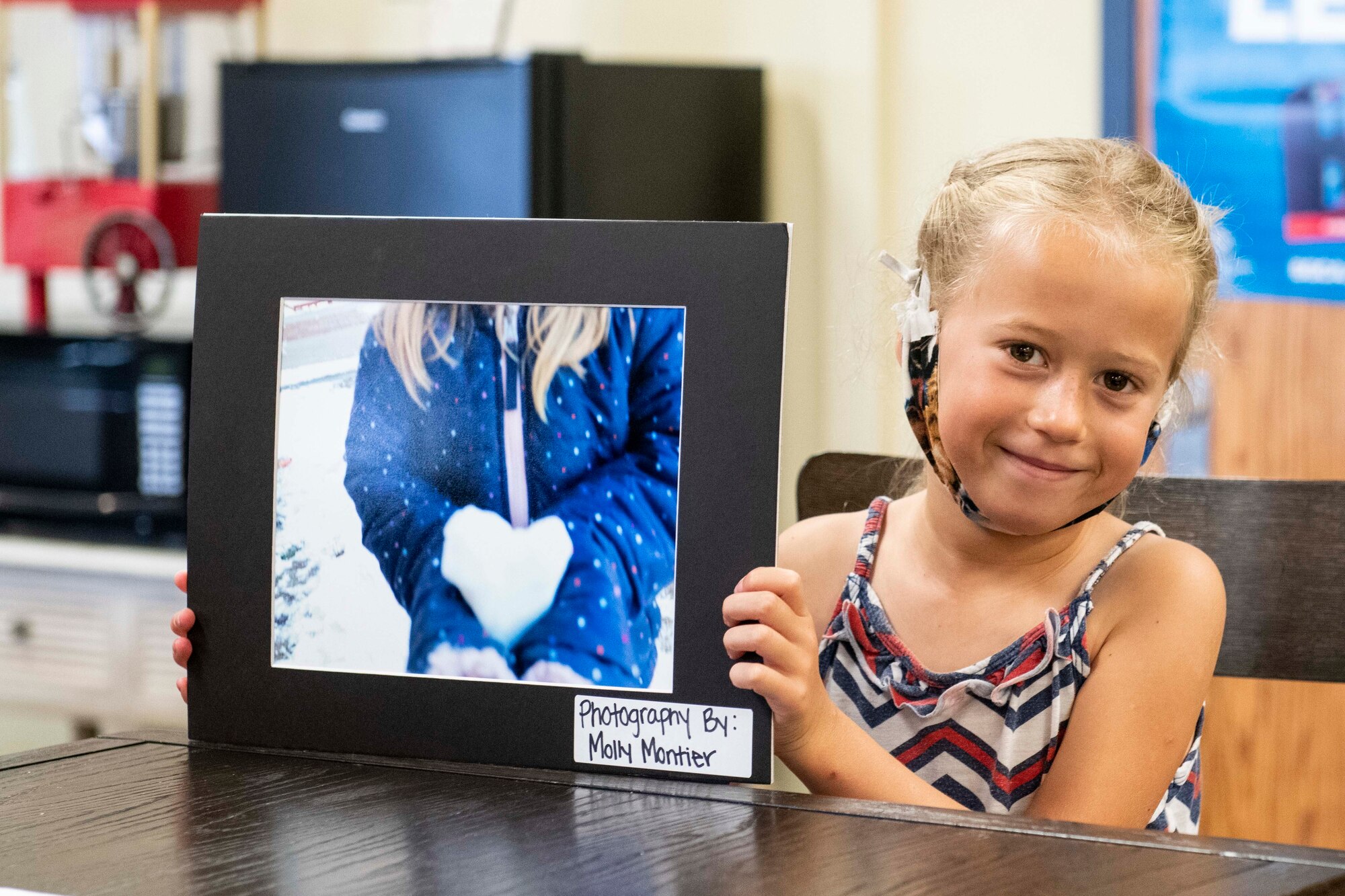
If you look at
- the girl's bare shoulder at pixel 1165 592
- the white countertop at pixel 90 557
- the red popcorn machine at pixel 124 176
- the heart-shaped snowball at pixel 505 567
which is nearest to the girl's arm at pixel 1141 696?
the girl's bare shoulder at pixel 1165 592

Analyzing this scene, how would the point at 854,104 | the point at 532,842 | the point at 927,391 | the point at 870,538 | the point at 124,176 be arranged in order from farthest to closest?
the point at 124,176, the point at 854,104, the point at 870,538, the point at 927,391, the point at 532,842

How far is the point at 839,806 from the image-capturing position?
0.62 meters

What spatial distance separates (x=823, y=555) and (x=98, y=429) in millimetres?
1793

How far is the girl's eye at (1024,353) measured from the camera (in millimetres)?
811

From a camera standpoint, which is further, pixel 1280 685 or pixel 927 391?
pixel 1280 685

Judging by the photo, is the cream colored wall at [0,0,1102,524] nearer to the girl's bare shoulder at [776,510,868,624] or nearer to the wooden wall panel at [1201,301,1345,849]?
the wooden wall panel at [1201,301,1345,849]

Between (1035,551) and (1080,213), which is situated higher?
(1080,213)

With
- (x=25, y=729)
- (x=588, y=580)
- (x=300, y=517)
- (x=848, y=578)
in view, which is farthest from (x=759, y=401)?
(x=25, y=729)

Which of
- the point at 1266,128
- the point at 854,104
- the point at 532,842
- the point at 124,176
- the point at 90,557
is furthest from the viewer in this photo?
the point at 124,176

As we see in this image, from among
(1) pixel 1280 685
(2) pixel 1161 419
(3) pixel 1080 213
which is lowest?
(1) pixel 1280 685

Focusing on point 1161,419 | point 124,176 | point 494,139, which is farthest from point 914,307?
point 124,176

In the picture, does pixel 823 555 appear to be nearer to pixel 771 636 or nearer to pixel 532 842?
pixel 771 636

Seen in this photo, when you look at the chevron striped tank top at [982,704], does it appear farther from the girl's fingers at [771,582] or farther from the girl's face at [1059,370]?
the girl's fingers at [771,582]

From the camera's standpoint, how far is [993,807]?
910mm
